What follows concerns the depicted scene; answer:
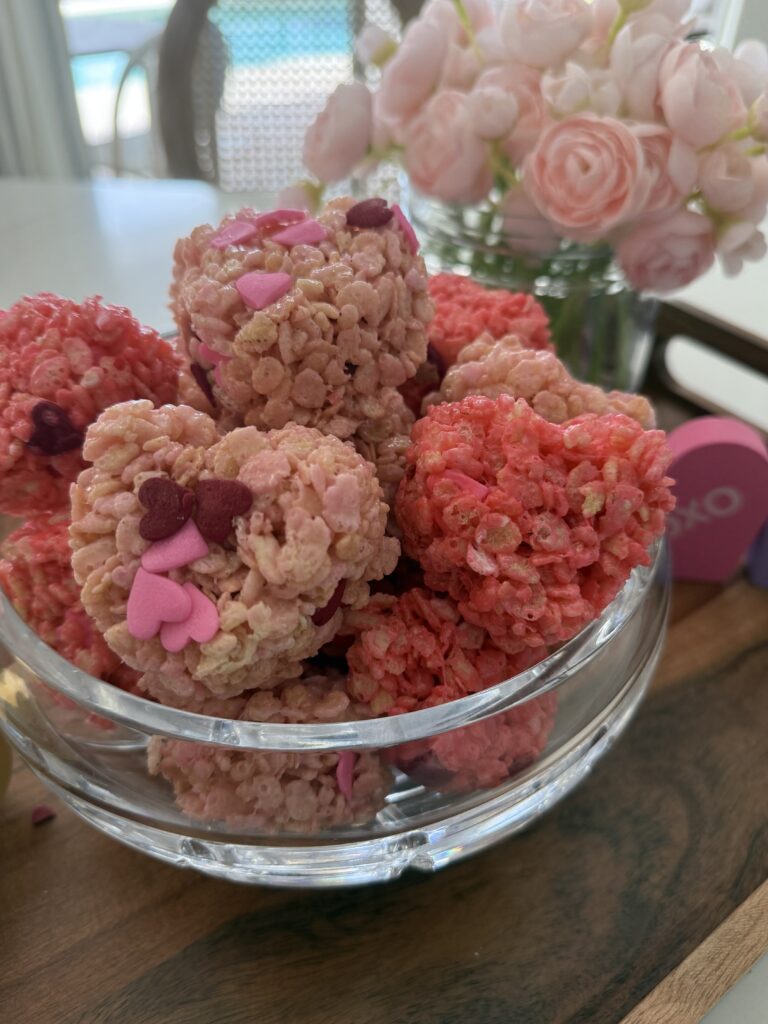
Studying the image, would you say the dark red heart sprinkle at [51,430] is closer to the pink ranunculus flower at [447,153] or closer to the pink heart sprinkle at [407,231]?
the pink heart sprinkle at [407,231]

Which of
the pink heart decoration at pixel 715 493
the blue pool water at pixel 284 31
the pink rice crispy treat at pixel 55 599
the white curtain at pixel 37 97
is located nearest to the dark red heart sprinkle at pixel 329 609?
the pink rice crispy treat at pixel 55 599

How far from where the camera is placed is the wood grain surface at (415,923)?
1.30 feet

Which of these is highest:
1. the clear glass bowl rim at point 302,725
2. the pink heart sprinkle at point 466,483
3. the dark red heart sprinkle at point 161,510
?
the dark red heart sprinkle at point 161,510

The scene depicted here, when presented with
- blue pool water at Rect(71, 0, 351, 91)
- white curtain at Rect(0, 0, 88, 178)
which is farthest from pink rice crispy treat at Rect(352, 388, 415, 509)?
white curtain at Rect(0, 0, 88, 178)

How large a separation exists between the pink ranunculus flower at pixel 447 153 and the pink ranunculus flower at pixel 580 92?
0.05 meters

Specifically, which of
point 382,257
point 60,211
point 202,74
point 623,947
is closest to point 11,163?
point 202,74

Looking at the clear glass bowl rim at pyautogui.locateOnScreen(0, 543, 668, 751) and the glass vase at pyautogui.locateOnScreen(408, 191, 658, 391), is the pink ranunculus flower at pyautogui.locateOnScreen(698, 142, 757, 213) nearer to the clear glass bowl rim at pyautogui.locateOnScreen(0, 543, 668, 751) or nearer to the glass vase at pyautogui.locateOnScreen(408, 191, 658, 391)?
the glass vase at pyautogui.locateOnScreen(408, 191, 658, 391)

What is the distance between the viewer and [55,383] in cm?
39

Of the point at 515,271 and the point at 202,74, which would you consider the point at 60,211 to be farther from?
the point at 515,271

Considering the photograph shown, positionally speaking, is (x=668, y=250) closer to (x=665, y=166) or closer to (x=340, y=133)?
(x=665, y=166)

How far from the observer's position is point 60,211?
1.02 metres

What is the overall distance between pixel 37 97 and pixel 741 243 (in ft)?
4.90

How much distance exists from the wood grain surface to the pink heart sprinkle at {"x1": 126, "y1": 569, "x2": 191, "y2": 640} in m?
0.18

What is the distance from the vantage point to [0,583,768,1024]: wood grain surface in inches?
15.6
